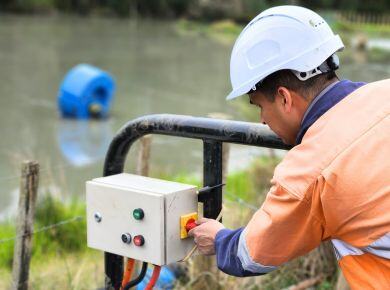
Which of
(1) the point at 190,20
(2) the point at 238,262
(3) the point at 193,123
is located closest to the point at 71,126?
(3) the point at 193,123

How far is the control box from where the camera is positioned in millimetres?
2104

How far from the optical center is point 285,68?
5.70 feet

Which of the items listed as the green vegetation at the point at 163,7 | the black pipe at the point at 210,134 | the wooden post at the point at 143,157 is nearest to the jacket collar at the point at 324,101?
the black pipe at the point at 210,134

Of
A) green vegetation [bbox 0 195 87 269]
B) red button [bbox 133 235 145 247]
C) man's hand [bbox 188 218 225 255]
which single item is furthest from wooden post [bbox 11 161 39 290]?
green vegetation [bbox 0 195 87 269]

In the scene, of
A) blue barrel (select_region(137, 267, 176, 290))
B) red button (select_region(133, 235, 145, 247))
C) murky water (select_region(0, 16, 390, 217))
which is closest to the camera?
red button (select_region(133, 235, 145, 247))

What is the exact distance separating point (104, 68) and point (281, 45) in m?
12.4

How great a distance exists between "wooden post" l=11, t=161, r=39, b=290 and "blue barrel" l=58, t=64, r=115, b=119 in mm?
6413

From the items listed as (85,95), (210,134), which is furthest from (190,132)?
(85,95)

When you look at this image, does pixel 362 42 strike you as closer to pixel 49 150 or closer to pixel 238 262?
pixel 49 150

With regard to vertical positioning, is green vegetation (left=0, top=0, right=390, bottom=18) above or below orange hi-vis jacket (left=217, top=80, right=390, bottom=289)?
below

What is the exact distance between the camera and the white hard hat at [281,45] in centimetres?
174

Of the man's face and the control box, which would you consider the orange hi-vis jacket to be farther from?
the control box

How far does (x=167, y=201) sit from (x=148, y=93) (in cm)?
956

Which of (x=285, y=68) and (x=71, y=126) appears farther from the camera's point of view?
(x=71, y=126)
